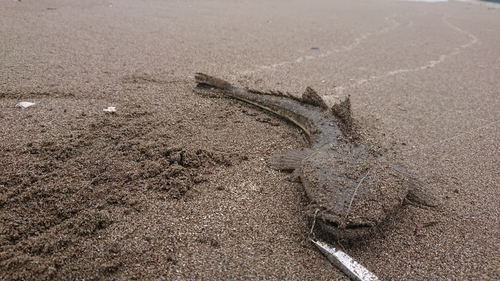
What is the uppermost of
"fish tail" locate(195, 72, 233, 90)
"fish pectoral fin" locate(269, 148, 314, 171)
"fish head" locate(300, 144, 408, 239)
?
"fish tail" locate(195, 72, 233, 90)

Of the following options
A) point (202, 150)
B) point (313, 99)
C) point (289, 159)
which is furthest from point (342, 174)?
point (313, 99)

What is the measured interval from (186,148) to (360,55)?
12.1 ft

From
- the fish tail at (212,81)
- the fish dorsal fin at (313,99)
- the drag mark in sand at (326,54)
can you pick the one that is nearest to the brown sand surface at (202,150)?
the drag mark in sand at (326,54)

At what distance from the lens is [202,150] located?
262 centimetres

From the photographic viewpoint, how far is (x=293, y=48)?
540 centimetres

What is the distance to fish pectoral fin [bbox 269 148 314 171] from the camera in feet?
8.48

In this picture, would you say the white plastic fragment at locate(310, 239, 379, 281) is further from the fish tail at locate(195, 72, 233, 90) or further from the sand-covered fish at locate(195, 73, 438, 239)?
the fish tail at locate(195, 72, 233, 90)

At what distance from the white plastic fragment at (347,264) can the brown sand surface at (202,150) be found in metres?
0.04

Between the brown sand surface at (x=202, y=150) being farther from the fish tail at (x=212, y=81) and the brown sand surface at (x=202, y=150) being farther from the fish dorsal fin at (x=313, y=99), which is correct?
the fish dorsal fin at (x=313, y=99)

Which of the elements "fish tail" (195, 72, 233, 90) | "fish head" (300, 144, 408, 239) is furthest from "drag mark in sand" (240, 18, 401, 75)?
"fish head" (300, 144, 408, 239)

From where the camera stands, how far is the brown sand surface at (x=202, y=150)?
1.86m

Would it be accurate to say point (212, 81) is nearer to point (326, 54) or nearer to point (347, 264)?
point (326, 54)

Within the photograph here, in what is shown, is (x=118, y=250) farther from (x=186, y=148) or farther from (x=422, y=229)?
(x=422, y=229)

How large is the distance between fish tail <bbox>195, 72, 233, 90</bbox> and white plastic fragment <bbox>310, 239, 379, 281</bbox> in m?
2.20
